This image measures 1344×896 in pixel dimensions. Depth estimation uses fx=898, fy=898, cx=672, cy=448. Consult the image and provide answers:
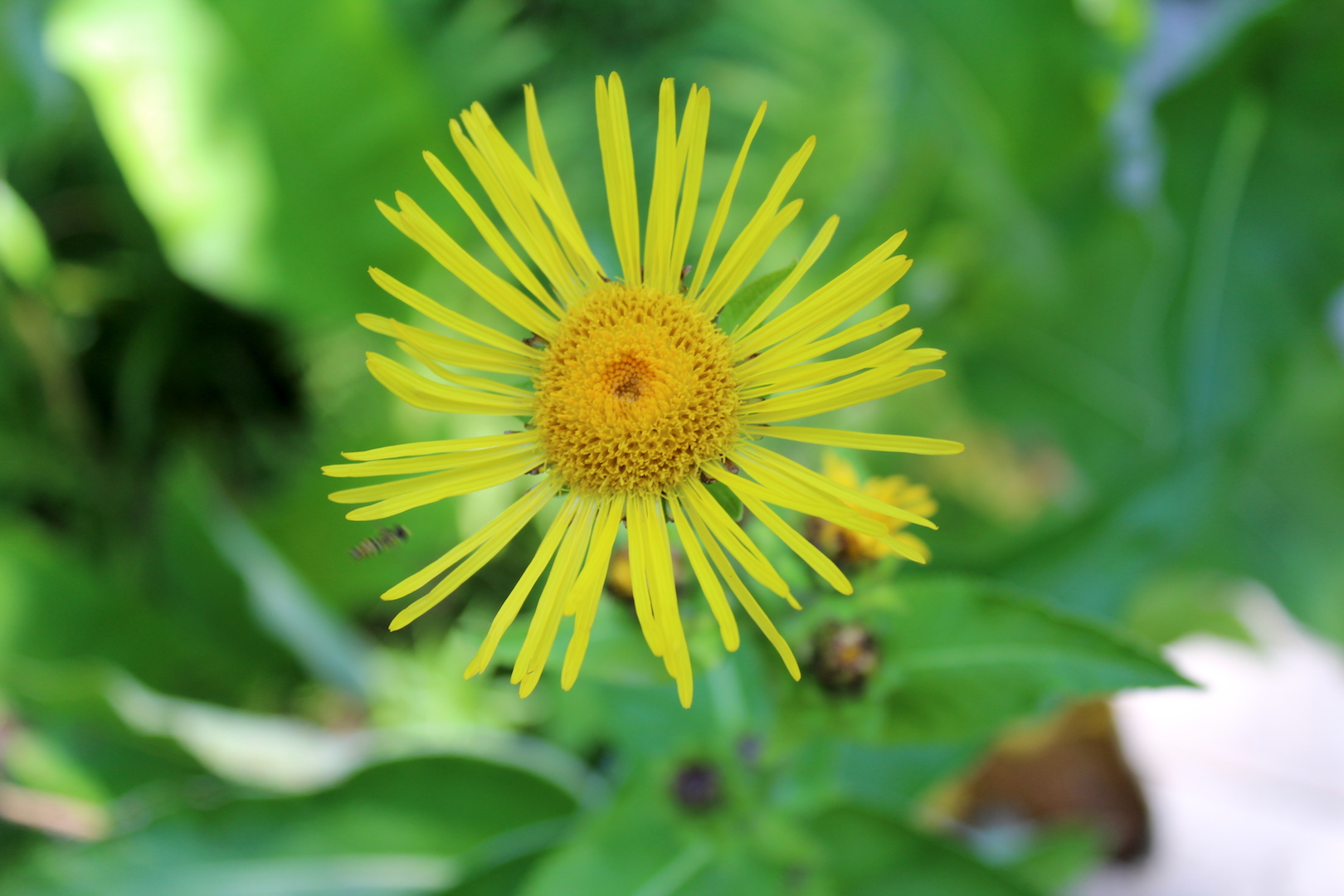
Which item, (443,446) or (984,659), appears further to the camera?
(984,659)

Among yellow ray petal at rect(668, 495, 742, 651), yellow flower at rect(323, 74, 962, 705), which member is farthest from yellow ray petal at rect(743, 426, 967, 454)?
yellow ray petal at rect(668, 495, 742, 651)

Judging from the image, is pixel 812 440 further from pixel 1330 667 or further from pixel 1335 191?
pixel 1330 667

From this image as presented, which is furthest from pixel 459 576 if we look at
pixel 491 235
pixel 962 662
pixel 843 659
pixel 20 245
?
pixel 20 245

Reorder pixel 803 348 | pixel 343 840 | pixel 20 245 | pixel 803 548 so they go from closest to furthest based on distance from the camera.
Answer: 1. pixel 803 548
2. pixel 803 348
3. pixel 343 840
4. pixel 20 245

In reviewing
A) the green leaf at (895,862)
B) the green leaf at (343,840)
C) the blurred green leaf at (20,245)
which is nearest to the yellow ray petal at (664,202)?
the green leaf at (895,862)

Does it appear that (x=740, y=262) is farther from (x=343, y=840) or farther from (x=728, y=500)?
(x=343, y=840)

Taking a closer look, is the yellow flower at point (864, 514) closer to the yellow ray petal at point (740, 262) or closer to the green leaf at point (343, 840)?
the yellow ray petal at point (740, 262)
